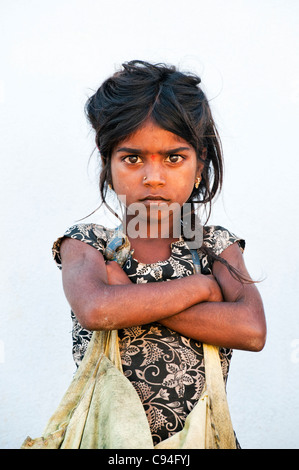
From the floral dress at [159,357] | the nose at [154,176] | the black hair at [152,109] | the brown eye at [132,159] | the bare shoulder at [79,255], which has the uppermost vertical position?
the black hair at [152,109]

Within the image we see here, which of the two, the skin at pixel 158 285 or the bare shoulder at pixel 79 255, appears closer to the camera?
the skin at pixel 158 285

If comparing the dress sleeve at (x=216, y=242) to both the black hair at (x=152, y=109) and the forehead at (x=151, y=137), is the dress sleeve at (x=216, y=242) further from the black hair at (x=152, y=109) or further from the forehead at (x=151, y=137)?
the forehead at (x=151, y=137)

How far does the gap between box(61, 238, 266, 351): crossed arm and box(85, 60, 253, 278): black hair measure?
13cm

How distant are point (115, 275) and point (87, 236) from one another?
158mm

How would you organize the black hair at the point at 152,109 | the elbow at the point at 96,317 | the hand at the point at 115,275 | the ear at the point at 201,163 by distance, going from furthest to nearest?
the ear at the point at 201,163, the black hair at the point at 152,109, the hand at the point at 115,275, the elbow at the point at 96,317

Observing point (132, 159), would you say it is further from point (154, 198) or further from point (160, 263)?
point (160, 263)

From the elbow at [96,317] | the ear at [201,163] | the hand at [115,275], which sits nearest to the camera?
the elbow at [96,317]

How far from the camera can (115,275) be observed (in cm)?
188

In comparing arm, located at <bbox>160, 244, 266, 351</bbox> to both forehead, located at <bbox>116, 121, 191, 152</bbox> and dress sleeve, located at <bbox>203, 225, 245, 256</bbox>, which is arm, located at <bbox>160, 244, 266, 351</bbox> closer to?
dress sleeve, located at <bbox>203, 225, 245, 256</bbox>

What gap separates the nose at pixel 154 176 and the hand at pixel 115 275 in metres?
0.25

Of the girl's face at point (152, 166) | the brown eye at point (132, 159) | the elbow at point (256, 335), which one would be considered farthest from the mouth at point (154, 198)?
the elbow at point (256, 335)

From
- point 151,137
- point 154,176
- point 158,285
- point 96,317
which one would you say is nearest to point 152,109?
point 151,137

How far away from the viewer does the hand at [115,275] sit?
1.86 m
